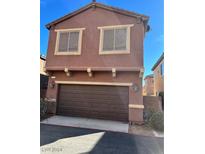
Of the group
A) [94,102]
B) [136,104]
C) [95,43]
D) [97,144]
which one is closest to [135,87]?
[136,104]

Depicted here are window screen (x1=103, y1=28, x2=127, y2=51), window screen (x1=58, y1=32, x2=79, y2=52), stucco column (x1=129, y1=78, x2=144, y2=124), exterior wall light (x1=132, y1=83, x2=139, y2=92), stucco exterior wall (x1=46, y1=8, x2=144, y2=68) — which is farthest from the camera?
window screen (x1=58, y1=32, x2=79, y2=52)

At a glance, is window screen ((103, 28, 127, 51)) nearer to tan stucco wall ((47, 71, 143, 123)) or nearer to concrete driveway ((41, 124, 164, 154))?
tan stucco wall ((47, 71, 143, 123))

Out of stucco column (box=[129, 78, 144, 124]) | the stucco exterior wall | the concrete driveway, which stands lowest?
the concrete driveway

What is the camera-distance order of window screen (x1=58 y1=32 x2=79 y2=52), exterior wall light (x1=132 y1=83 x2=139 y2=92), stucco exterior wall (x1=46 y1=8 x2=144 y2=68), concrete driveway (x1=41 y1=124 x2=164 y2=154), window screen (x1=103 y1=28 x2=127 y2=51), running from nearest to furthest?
concrete driveway (x1=41 y1=124 x2=164 y2=154) → exterior wall light (x1=132 y1=83 x2=139 y2=92) → stucco exterior wall (x1=46 y1=8 x2=144 y2=68) → window screen (x1=103 y1=28 x2=127 y2=51) → window screen (x1=58 y1=32 x2=79 y2=52)

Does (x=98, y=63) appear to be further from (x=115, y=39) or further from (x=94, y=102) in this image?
(x=94, y=102)

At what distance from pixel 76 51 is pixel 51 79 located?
1465mm

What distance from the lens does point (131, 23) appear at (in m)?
5.25

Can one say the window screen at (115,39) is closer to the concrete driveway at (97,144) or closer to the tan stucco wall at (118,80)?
the tan stucco wall at (118,80)

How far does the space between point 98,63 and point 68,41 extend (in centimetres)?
154

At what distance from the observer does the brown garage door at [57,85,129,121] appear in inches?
196

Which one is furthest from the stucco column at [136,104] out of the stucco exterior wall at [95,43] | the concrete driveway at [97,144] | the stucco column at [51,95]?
the stucco column at [51,95]

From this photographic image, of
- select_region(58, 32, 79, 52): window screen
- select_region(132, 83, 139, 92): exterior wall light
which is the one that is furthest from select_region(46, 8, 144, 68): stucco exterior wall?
select_region(132, 83, 139, 92): exterior wall light
